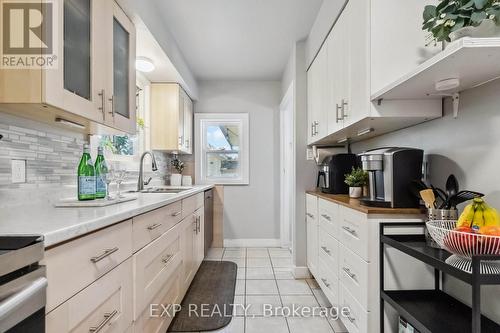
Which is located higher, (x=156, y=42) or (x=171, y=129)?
(x=156, y=42)

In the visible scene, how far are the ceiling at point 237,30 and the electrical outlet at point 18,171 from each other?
1505 millimetres

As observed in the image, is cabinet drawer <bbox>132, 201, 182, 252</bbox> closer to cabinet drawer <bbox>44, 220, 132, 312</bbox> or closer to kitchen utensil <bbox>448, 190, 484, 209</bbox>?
cabinet drawer <bbox>44, 220, 132, 312</bbox>

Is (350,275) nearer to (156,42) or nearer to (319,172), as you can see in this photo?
(319,172)

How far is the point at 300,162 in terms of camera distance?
304 cm

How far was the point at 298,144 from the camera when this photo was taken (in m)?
3.05

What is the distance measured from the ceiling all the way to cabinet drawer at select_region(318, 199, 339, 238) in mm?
1726

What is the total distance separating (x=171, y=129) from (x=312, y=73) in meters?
1.78

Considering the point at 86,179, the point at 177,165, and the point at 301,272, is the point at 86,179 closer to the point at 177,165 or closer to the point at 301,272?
the point at 301,272

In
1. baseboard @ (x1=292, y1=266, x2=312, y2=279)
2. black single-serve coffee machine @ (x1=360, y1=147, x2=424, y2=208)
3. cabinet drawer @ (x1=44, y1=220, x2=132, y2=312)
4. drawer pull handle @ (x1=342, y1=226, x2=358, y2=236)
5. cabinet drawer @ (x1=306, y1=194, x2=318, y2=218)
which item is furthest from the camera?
baseboard @ (x1=292, y1=266, x2=312, y2=279)

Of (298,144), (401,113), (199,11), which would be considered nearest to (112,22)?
(199,11)

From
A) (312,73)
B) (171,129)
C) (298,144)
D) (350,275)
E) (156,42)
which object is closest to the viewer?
(350,275)

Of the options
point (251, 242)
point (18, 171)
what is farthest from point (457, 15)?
point (251, 242)

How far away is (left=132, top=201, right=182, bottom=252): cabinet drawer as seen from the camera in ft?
4.35

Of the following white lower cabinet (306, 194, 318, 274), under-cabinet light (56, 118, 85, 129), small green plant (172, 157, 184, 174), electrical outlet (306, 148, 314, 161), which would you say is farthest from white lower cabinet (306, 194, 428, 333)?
small green plant (172, 157, 184, 174)
